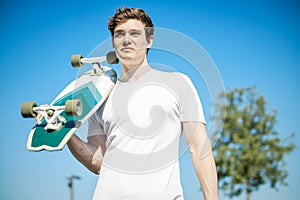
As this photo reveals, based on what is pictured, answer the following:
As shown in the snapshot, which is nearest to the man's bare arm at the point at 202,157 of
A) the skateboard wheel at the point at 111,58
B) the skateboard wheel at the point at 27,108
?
the skateboard wheel at the point at 111,58

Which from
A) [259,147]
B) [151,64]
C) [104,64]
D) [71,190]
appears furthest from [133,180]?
[71,190]

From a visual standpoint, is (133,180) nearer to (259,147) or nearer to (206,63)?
(206,63)

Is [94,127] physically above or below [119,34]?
below

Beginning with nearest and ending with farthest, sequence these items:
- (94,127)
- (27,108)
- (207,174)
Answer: (207,174) → (27,108) → (94,127)

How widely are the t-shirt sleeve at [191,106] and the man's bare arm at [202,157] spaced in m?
0.03

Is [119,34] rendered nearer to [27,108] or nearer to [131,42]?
[131,42]

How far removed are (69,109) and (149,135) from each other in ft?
1.47

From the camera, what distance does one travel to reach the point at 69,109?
2.36m

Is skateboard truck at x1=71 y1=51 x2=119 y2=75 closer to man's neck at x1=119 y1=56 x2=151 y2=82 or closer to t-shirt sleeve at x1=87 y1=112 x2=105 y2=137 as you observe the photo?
man's neck at x1=119 y1=56 x2=151 y2=82

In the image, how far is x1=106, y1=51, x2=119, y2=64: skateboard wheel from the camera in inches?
108

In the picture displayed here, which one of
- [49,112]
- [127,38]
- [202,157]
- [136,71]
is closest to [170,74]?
[136,71]

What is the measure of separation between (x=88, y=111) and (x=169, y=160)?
591 millimetres

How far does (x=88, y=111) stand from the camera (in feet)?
8.46

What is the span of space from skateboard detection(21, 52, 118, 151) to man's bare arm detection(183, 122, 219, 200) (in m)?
0.58
